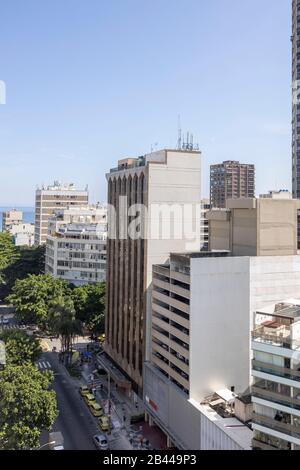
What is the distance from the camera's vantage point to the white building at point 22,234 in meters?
134

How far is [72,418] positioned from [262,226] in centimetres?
2464

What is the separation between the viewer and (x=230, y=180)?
12000cm

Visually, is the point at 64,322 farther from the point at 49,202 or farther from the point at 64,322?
the point at 49,202

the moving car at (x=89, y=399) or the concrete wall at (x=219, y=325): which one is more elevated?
the concrete wall at (x=219, y=325)

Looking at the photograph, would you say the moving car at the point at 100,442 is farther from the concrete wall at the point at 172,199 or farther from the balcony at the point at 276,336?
the balcony at the point at 276,336

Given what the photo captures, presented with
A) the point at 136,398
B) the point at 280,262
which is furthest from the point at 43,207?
the point at 280,262

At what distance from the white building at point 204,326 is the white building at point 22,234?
9523cm

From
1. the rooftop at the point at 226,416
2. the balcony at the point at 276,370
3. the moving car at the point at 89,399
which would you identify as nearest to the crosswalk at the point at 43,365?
the moving car at the point at 89,399

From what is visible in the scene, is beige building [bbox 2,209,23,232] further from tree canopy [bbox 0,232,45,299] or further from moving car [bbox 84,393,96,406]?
moving car [bbox 84,393,96,406]

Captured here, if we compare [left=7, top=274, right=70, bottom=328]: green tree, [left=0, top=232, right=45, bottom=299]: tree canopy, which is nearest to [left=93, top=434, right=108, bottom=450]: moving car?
[left=7, top=274, right=70, bottom=328]: green tree

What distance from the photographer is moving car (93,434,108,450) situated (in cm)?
3593
